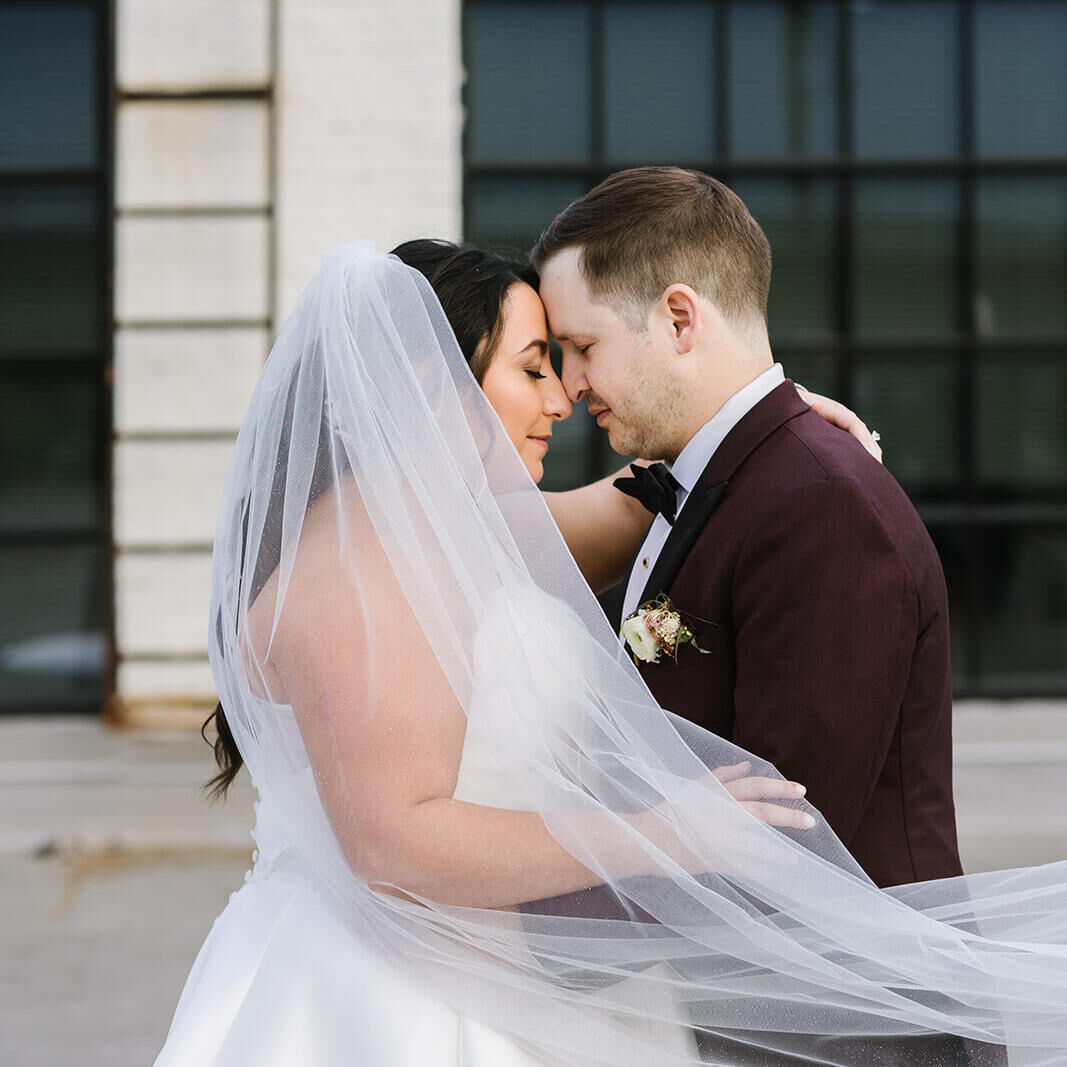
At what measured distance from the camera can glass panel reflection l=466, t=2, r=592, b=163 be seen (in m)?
6.12

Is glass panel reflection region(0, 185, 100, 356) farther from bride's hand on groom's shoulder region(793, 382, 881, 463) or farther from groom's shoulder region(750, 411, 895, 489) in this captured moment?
groom's shoulder region(750, 411, 895, 489)

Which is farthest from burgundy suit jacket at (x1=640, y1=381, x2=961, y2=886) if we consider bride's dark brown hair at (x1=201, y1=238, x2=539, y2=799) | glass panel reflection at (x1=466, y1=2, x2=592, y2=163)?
glass panel reflection at (x1=466, y1=2, x2=592, y2=163)

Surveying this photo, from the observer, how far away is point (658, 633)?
1781 mm

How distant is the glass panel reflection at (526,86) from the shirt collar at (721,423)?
14.7 feet

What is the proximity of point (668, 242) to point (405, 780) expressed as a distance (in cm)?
87

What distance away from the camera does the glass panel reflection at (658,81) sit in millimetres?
6121

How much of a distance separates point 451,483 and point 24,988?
10.4 feet

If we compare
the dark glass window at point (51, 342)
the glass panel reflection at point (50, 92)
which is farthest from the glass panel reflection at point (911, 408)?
the glass panel reflection at point (50, 92)

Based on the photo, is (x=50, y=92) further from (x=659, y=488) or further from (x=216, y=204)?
(x=659, y=488)

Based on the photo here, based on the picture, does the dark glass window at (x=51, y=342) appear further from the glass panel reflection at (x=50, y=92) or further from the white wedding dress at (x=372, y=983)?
the white wedding dress at (x=372, y=983)

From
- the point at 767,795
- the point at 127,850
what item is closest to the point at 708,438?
the point at 767,795

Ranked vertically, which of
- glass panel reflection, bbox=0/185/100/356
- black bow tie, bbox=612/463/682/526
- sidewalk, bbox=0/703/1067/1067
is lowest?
sidewalk, bbox=0/703/1067/1067

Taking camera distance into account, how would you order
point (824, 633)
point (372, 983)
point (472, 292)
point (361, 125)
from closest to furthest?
point (824, 633) → point (372, 983) → point (472, 292) → point (361, 125)

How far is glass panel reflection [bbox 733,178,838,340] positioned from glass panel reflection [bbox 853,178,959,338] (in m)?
0.13
